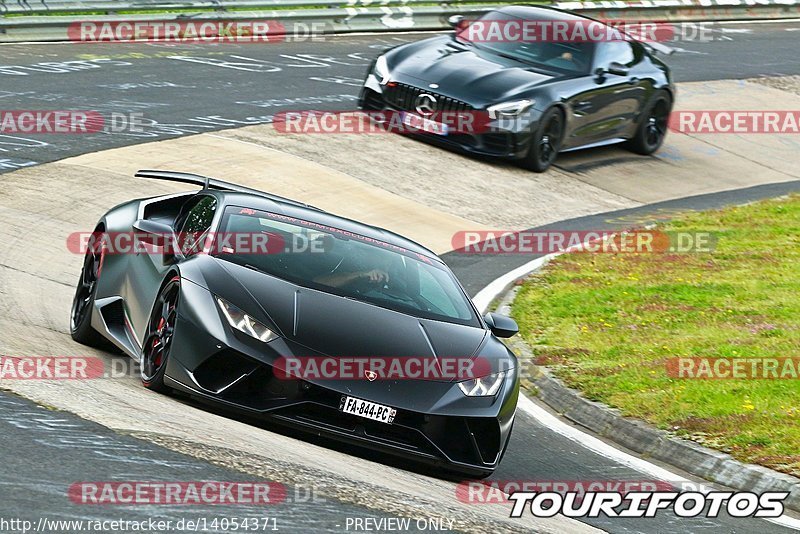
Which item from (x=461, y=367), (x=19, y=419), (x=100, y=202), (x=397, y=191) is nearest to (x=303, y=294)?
(x=461, y=367)

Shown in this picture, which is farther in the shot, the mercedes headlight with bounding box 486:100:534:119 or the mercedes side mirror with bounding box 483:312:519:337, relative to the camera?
the mercedes headlight with bounding box 486:100:534:119

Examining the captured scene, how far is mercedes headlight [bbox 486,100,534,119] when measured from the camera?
16.5 metres

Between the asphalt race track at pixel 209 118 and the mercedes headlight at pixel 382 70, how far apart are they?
1422mm

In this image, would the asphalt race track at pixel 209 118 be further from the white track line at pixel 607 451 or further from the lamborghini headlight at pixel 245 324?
the lamborghini headlight at pixel 245 324

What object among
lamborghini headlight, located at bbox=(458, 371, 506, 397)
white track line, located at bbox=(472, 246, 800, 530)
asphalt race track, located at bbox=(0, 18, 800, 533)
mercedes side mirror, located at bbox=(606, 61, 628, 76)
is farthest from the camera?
mercedes side mirror, located at bbox=(606, 61, 628, 76)

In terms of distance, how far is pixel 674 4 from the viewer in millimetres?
31250

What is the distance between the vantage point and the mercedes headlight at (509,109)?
651 inches

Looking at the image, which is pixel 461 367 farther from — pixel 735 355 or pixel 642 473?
pixel 735 355

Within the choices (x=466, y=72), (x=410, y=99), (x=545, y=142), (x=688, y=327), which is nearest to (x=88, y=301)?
(x=688, y=327)

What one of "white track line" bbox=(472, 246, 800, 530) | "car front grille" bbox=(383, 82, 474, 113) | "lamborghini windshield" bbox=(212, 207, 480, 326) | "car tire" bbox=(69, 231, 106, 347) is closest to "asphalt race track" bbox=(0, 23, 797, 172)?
"car front grille" bbox=(383, 82, 474, 113)

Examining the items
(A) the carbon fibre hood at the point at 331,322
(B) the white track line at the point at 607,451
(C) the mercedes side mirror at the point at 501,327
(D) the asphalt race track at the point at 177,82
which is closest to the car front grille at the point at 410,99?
(D) the asphalt race track at the point at 177,82

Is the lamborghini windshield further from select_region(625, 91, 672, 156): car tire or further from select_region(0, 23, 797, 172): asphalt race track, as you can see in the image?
select_region(625, 91, 672, 156): car tire

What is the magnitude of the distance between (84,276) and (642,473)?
3.88 metres

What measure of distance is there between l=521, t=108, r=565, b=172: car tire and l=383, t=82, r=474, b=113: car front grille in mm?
1011
